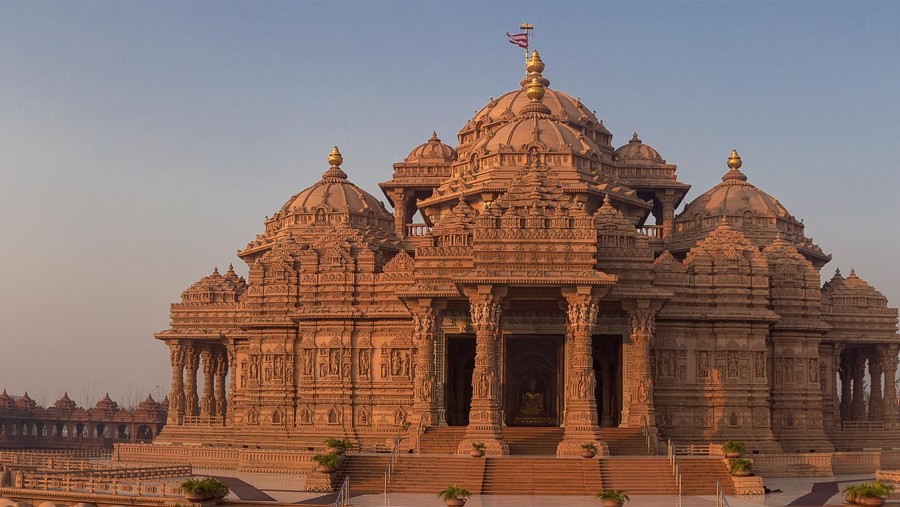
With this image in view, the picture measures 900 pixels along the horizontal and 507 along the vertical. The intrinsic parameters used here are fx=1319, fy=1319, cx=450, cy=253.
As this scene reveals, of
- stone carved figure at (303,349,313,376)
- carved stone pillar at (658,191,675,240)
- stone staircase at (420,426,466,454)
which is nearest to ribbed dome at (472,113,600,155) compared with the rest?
carved stone pillar at (658,191,675,240)

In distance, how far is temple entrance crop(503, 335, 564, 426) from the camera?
5756 cm

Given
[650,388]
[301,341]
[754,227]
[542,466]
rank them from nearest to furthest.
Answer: [542,466] < [650,388] < [301,341] < [754,227]

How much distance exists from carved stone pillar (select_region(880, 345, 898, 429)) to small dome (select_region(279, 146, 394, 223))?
27612mm

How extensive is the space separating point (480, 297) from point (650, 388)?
8.72 m

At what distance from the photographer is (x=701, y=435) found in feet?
187

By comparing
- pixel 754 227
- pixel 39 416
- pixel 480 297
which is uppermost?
pixel 754 227

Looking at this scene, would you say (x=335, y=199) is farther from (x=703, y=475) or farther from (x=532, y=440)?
(x=703, y=475)

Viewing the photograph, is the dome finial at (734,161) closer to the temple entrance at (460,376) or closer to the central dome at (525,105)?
the central dome at (525,105)

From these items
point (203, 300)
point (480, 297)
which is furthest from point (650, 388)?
point (203, 300)

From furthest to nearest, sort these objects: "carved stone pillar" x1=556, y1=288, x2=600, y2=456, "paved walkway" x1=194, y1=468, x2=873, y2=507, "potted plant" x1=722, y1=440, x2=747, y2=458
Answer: "carved stone pillar" x1=556, y1=288, x2=600, y2=456
"potted plant" x1=722, y1=440, x2=747, y2=458
"paved walkway" x1=194, y1=468, x2=873, y2=507

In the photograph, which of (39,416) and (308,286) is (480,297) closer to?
(308,286)

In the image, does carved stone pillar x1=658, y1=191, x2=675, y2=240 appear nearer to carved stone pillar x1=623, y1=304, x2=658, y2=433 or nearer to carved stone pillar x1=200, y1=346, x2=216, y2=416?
carved stone pillar x1=623, y1=304, x2=658, y2=433

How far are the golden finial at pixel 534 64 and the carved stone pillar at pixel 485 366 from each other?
27.1 meters

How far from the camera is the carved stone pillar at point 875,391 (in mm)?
68188
